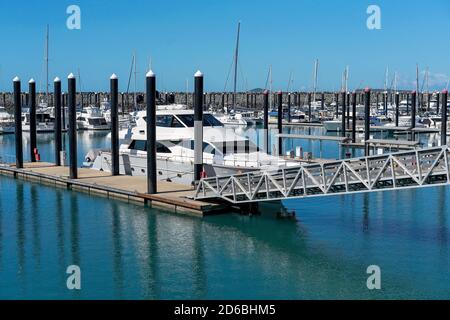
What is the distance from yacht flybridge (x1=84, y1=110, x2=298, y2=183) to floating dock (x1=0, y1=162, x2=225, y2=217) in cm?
106

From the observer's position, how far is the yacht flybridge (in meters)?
30.2

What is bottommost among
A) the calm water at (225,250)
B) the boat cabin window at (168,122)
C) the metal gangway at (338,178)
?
the calm water at (225,250)

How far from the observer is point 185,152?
107ft

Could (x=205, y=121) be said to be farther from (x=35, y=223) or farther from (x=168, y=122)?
(x=35, y=223)

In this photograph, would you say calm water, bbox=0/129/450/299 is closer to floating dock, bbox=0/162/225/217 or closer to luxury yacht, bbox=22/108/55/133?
floating dock, bbox=0/162/225/217

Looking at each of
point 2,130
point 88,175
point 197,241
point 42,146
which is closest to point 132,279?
point 197,241

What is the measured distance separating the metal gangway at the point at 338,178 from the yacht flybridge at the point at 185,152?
3050 millimetres

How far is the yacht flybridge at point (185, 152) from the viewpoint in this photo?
30.2m

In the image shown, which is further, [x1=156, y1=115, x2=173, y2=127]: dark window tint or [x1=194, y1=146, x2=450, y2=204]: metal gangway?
[x1=156, y1=115, x2=173, y2=127]: dark window tint

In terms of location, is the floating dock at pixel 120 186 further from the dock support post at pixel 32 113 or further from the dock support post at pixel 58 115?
the dock support post at pixel 32 113

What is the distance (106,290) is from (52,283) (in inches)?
69.2

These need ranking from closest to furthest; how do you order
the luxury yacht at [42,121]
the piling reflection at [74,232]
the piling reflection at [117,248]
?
the piling reflection at [117,248] → the piling reflection at [74,232] → the luxury yacht at [42,121]

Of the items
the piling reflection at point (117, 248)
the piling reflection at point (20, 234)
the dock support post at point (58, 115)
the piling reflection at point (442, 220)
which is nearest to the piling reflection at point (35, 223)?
the piling reflection at point (20, 234)

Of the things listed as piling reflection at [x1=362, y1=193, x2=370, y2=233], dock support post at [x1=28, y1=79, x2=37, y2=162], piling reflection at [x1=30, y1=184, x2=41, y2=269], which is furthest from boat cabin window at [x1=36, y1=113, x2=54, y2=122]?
piling reflection at [x1=362, y1=193, x2=370, y2=233]
